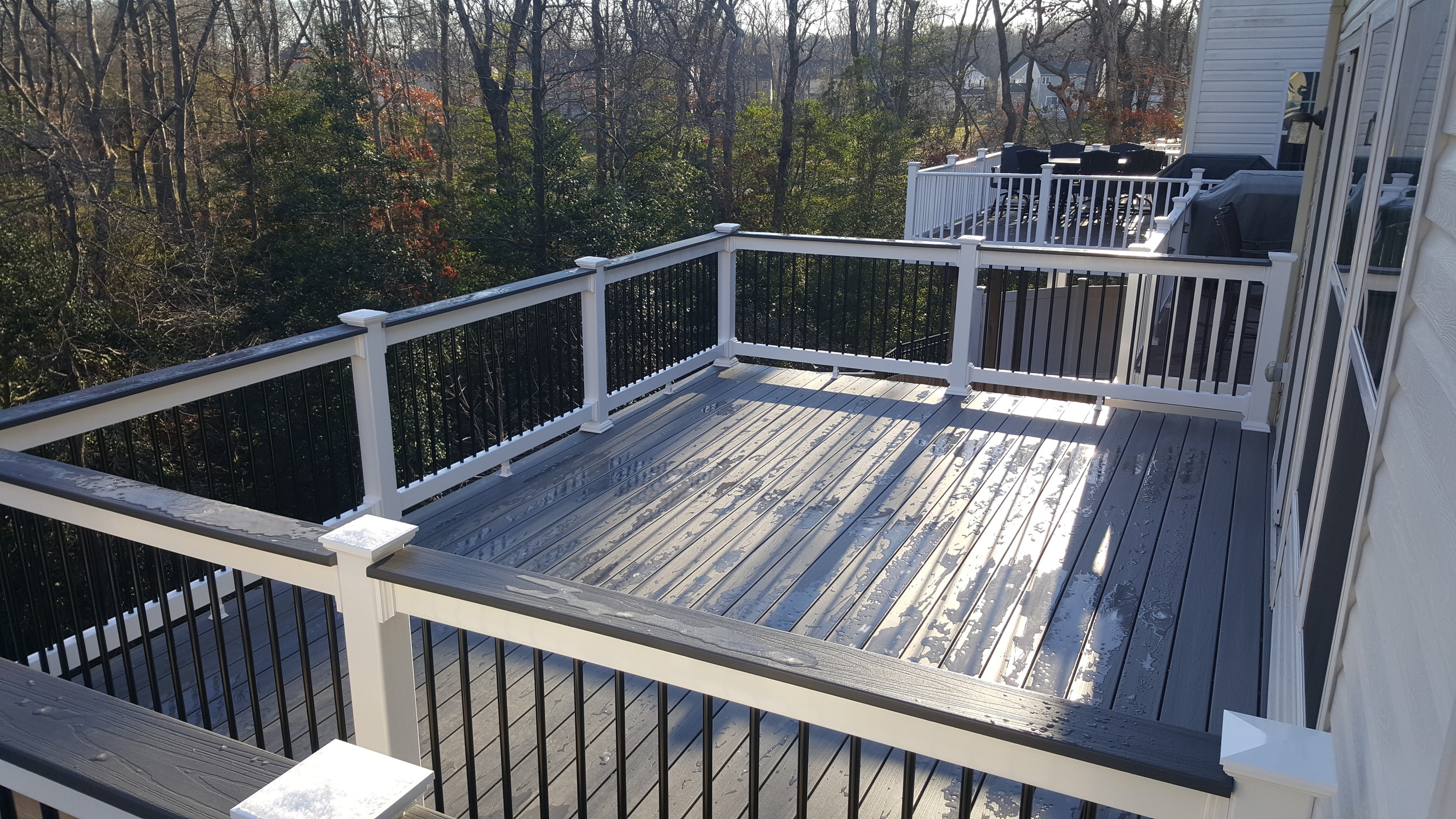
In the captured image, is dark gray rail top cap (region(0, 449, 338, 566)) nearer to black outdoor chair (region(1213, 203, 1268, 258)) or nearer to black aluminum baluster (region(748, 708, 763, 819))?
black aluminum baluster (region(748, 708, 763, 819))

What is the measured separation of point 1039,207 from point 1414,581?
1073 centimetres

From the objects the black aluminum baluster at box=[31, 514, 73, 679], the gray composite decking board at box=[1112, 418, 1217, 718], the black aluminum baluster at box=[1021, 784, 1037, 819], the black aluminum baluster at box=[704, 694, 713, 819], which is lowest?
the gray composite decking board at box=[1112, 418, 1217, 718]

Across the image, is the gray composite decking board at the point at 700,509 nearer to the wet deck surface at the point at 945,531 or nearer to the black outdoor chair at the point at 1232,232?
the wet deck surface at the point at 945,531

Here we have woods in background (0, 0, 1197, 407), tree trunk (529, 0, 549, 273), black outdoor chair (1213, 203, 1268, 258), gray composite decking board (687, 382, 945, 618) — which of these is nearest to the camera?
gray composite decking board (687, 382, 945, 618)

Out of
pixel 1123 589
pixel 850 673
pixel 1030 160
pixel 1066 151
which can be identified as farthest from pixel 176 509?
pixel 1066 151

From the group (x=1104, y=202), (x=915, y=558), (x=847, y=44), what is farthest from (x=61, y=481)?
(x=847, y=44)

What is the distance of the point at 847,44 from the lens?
28.8 meters

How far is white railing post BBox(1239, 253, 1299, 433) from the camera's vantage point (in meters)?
5.23

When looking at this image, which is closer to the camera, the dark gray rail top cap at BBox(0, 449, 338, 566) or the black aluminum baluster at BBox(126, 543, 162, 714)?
the dark gray rail top cap at BBox(0, 449, 338, 566)

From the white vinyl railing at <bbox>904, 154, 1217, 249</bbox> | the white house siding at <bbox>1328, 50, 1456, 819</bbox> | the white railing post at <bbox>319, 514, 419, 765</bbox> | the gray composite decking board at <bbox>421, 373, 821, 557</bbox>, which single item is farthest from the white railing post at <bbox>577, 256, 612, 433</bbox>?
the white vinyl railing at <bbox>904, 154, 1217, 249</bbox>

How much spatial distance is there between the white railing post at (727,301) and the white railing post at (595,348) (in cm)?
135

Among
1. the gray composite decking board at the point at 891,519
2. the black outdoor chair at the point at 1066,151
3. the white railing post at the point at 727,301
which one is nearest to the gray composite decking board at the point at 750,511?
the gray composite decking board at the point at 891,519

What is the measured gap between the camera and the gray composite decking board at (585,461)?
4.42m

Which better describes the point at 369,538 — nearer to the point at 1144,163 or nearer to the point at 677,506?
the point at 677,506
